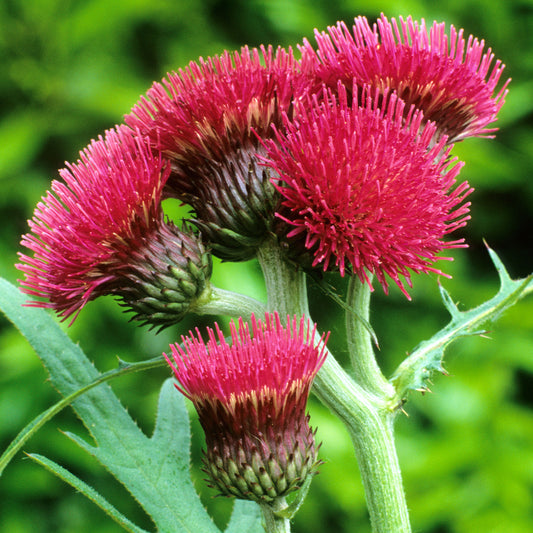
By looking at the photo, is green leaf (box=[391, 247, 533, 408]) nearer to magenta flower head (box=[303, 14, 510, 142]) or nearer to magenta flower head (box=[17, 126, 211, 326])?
magenta flower head (box=[303, 14, 510, 142])

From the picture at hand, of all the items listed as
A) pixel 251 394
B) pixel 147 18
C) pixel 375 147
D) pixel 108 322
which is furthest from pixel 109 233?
pixel 147 18

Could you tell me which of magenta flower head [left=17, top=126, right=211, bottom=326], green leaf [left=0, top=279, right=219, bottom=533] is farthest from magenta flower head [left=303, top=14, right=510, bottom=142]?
green leaf [left=0, top=279, right=219, bottom=533]

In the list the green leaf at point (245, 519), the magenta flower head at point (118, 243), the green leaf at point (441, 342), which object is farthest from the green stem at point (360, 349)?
the green leaf at point (245, 519)

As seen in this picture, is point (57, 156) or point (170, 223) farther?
point (57, 156)

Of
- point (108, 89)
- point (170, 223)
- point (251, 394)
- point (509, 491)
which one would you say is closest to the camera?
point (251, 394)

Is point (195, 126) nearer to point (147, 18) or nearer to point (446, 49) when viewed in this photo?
point (446, 49)

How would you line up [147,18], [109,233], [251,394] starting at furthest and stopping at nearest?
[147,18]
[109,233]
[251,394]
